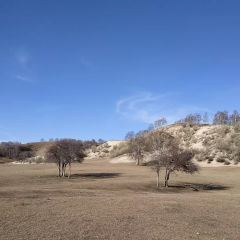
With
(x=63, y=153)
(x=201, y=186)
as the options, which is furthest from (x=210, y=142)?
(x=201, y=186)

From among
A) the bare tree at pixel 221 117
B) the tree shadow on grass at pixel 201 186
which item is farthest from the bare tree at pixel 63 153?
the bare tree at pixel 221 117

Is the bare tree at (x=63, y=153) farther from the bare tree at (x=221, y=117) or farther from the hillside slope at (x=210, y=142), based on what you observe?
the bare tree at (x=221, y=117)

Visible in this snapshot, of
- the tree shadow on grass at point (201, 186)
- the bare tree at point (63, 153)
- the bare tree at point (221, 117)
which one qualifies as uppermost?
the bare tree at point (221, 117)

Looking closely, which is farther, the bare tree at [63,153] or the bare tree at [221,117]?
the bare tree at [221,117]

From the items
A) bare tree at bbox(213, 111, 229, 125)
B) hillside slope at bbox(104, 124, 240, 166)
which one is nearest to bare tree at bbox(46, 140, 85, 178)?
hillside slope at bbox(104, 124, 240, 166)

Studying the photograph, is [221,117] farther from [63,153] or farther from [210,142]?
[63,153]

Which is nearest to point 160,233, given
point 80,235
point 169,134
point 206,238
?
point 206,238

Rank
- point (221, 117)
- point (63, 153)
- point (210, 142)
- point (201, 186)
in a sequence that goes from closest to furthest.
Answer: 1. point (201, 186)
2. point (63, 153)
3. point (210, 142)
4. point (221, 117)

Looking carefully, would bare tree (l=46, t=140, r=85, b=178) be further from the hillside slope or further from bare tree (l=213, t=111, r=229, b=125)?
bare tree (l=213, t=111, r=229, b=125)

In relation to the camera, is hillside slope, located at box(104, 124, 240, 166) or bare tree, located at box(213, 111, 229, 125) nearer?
hillside slope, located at box(104, 124, 240, 166)

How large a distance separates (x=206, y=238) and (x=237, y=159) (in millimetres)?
84044

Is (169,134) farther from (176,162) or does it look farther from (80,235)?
(80,235)

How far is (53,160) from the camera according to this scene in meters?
74.6

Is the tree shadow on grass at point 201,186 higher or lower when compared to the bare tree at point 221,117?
lower
